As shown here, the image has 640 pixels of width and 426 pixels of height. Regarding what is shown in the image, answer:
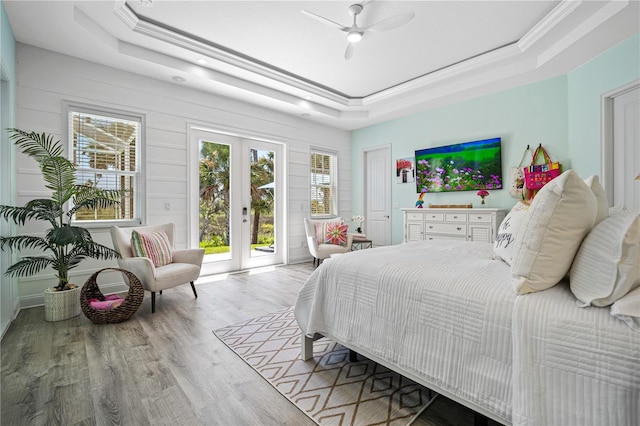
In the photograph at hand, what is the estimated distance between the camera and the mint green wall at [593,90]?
9.66 feet

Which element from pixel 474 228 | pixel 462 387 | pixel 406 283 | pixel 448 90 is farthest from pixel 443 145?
pixel 462 387

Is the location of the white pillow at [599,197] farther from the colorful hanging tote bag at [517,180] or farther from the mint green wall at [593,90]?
the colorful hanging tote bag at [517,180]

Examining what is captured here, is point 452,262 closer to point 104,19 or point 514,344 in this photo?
point 514,344

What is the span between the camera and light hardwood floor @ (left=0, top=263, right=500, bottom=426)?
149 cm

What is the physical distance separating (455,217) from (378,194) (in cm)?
189

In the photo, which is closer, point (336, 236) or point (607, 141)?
point (607, 141)

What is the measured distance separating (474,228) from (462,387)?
350 cm

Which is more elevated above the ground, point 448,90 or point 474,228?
point 448,90

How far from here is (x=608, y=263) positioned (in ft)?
3.25

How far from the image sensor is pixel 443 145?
501 centimetres

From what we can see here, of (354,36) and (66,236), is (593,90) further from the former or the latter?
(66,236)

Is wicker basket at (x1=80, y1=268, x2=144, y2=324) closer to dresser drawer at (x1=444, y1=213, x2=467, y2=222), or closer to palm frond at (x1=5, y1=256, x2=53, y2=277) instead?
palm frond at (x1=5, y1=256, x2=53, y2=277)

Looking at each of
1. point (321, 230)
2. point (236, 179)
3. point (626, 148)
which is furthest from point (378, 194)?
point (626, 148)

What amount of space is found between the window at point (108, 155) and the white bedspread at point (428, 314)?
2.95m
